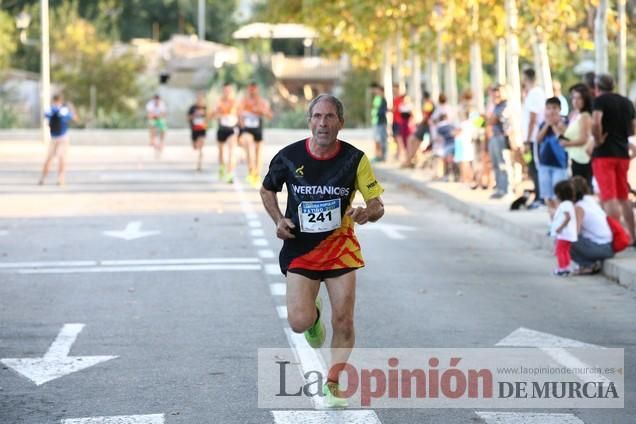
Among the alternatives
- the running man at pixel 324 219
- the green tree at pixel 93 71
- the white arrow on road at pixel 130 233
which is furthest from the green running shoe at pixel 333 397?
the green tree at pixel 93 71

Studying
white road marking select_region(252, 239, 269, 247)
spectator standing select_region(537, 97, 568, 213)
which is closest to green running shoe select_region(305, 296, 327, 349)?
white road marking select_region(252, 239, 269, 247)

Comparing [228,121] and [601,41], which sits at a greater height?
[601,41]

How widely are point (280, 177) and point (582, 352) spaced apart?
2.96m

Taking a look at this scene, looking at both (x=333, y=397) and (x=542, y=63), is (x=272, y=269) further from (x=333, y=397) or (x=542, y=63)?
(x=542, y=63)

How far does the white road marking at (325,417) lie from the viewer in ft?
27.6

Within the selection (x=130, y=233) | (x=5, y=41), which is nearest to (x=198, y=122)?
(x=130, y=233)

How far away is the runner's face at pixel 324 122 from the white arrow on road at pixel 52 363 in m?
2.39

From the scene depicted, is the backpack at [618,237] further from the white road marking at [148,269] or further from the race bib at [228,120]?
the race bib at [228,120]

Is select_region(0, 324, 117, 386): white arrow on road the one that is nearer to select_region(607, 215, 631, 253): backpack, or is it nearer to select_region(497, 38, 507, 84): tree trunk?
select_region(607, 215, 631, 253): backpack

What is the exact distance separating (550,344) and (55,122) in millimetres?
19072

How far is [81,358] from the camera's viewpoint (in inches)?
416

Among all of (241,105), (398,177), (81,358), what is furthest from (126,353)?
(398,177)

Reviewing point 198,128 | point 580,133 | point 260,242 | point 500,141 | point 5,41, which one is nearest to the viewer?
point 580,133

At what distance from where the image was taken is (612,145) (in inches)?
653
